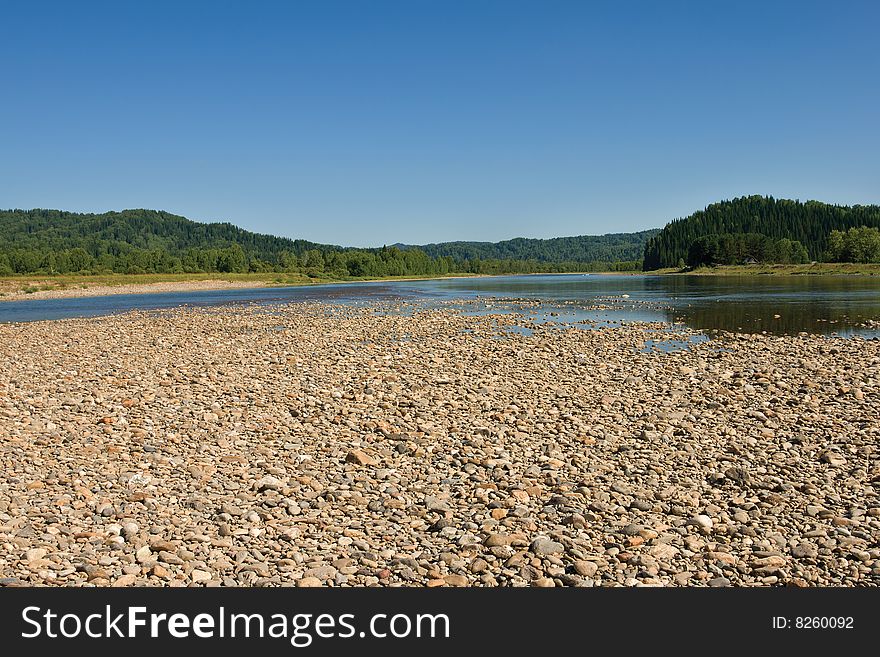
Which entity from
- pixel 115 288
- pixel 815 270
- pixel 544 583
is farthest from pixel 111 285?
pixel 815 270

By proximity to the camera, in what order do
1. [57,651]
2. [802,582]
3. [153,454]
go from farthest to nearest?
[153,454] → [802,582] → [57,651]

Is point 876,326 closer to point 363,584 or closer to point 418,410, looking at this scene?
point 418,410

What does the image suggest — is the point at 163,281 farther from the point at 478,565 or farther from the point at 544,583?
the point at 544,583

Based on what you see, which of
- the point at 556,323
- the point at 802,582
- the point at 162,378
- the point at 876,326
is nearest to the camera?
the point at 802,582

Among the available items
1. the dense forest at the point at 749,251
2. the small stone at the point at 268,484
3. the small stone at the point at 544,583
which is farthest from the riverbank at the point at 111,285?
the dense forest at the point at 749,251

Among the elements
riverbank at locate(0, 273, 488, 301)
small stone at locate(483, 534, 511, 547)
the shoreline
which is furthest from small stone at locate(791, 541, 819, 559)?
riverbank at locate(0, 273, 488, 301)

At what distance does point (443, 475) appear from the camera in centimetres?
1016

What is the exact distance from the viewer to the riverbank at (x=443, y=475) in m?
7.12

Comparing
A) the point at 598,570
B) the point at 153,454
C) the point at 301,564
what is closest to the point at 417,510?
the point at 301,564

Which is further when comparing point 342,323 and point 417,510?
point 342,323

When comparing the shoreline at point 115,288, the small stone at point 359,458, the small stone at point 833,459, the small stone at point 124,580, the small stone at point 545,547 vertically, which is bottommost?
the small stone at point 545,547

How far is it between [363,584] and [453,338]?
23.5m

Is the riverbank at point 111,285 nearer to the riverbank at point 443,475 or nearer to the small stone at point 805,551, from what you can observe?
the riverbank at point 443,475

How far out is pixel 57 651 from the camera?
568cm
